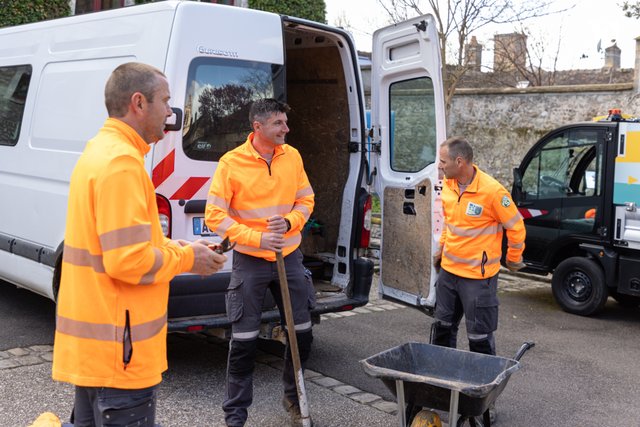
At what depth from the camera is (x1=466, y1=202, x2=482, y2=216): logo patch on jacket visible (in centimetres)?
481

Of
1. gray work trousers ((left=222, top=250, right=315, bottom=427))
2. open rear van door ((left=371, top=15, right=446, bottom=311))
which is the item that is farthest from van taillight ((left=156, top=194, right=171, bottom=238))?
open rear van door ((left=371, top=15, right=446, bottom=311))

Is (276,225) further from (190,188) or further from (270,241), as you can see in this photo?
(190,188)

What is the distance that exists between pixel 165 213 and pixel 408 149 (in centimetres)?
211

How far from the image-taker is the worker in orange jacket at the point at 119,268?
8.42 feet

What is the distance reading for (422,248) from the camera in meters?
5.81

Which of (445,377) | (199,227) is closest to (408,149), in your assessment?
(199,227)

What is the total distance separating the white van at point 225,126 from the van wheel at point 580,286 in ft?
9.34

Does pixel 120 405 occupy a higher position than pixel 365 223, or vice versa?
pixel 365 223

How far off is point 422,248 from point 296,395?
1.72 meters

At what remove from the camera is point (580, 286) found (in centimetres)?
809

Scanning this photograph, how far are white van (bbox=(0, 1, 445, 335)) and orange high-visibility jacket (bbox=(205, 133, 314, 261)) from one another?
0.62m

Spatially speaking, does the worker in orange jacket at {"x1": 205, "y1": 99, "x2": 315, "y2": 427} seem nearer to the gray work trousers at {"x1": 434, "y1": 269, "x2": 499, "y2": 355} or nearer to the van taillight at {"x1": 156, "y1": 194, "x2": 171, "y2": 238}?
the van taillight at {"x1": 156, "y1": 194, "x2": 171, "y2": 238}

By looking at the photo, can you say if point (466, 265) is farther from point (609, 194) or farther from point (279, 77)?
point (609, 194)

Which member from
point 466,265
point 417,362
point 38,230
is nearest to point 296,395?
point 417,362
